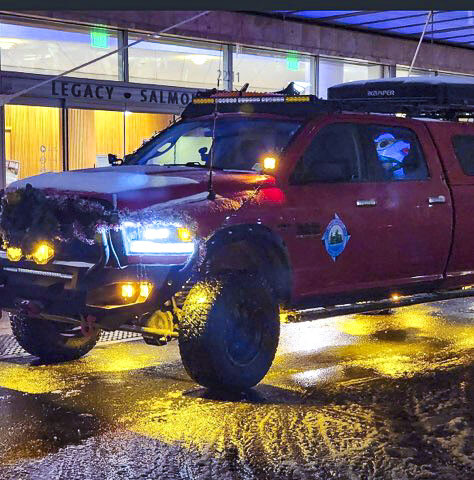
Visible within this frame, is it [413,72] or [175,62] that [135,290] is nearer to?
[175,62]

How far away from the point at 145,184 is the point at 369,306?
223 centimetres

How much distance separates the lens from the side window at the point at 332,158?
23.4 feet

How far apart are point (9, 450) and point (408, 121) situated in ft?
14.7

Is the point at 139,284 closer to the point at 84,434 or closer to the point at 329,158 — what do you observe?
the point at 84,434

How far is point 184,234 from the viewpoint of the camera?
614 cm

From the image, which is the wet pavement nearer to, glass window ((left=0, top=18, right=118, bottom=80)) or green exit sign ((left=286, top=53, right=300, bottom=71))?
glass window ((left=0, top=18, right=118, bottom=80))

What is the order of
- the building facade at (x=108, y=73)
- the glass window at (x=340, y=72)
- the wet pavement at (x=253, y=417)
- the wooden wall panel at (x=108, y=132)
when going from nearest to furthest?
the wet pavement at (x=253, y=417) < the building facade at (x=108, y=73) < the wooden wall panel at (x=108, y=132) < the glass window at (x=340, y=72)

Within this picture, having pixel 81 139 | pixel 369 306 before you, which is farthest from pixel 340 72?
pixel 369 306

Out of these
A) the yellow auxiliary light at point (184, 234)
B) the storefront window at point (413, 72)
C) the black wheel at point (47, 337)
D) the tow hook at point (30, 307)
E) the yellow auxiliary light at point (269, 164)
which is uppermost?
the storefront window at point (413, 72)

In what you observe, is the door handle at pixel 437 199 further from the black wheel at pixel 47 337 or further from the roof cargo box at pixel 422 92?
the black wheel at pixel 47 337

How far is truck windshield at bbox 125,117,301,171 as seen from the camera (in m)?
7.21

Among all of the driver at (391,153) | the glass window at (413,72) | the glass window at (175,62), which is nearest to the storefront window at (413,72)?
the glass window at (413,72)

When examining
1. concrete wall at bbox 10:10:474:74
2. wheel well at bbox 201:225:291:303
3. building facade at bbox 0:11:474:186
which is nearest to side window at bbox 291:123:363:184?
wheel well at bbox 201:225:291:303

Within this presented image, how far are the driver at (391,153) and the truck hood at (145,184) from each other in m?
1.31
